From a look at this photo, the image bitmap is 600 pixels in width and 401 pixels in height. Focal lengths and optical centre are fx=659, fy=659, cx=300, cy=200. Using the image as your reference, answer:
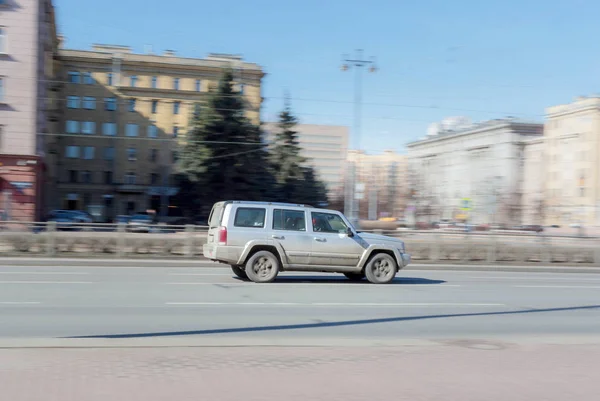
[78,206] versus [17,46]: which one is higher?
[17,46]

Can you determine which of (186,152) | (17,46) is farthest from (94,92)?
(17,46)

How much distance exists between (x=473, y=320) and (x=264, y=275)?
6150 mm

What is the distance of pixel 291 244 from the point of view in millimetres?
15883

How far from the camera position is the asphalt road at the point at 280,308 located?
911 cm

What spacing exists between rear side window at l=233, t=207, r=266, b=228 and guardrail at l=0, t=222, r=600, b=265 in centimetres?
675

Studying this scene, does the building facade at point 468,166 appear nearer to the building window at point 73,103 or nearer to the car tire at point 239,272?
the building window at point 73,103

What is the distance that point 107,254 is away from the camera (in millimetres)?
21906

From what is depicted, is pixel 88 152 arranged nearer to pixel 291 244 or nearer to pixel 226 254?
pixel 226 254

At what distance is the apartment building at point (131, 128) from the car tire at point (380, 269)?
5462 centimetres

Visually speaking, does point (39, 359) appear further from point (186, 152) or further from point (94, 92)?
point (94, 92)

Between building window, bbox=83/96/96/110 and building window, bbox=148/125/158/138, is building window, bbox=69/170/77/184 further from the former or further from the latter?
building window, bbox=148/125/158/138

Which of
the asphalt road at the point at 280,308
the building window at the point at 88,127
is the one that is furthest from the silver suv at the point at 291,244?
the building window at the point at 88,127

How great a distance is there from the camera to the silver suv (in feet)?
51.5

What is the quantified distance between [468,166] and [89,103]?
186 ft
